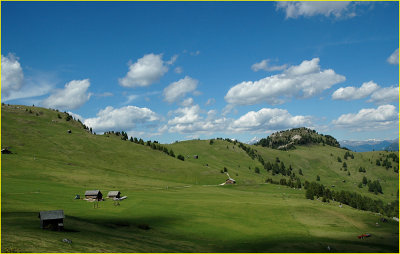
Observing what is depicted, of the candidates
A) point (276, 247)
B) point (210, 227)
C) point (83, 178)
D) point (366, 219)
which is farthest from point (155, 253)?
point (83, 178)

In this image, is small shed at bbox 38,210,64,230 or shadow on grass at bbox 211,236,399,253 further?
shadow on grass at bbox 211,236,399,253

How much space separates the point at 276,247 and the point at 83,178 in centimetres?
12946

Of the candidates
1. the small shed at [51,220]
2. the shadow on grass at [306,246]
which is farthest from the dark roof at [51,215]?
the shadow on grass at [306,246]

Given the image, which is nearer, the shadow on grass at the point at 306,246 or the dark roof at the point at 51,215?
the dark roof at the point at 51,215

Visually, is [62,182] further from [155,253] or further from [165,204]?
[155,253]

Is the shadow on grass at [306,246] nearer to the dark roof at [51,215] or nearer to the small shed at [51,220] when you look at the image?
the small shed at [51,220]

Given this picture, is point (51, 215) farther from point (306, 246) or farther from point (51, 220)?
point (306, 246)

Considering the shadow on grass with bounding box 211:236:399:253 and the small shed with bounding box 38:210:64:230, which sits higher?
the small shed with bounding box 38:210:64:230

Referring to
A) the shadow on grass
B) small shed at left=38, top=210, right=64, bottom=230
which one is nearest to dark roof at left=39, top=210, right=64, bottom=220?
small shed at left=38, top=210, right=64, bottom=230

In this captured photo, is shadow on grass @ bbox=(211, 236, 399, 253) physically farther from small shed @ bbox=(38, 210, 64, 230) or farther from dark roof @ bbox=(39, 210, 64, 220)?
dark roof @ bbox=(39, 210, 64, 220)

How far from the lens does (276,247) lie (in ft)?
217

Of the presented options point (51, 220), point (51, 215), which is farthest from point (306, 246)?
point (51, 215)

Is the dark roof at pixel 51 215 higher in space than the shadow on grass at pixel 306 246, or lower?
higher

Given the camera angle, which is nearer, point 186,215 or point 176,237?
point 176,237
